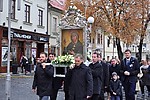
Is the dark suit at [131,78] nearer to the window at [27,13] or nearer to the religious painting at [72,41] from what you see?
the religious painting at [72,41]

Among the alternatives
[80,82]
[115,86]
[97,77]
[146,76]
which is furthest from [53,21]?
[80,82]

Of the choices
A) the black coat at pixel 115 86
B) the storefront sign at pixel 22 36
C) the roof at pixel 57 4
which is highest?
the roof at pixel 57 4

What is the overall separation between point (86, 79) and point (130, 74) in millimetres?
3564

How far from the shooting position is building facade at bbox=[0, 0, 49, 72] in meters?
30.6

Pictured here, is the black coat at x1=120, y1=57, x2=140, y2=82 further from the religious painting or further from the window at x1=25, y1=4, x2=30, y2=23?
the window at x1=25, y1=4, x2=30, y2=23

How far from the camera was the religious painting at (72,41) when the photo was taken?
52.3 feet

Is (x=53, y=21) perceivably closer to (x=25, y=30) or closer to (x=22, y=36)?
(x=25, y=30)

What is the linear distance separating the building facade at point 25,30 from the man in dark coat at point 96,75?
2044cm

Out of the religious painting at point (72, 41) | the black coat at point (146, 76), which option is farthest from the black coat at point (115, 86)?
the religious painting at point (72, 41)

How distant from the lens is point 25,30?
33969 mm

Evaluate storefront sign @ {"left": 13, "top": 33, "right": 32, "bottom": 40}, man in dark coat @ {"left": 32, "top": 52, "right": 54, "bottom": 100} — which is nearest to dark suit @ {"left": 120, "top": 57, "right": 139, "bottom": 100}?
man in dark coat @ {"left": 32, "top": 52, "right": 54, "bottom": 100}

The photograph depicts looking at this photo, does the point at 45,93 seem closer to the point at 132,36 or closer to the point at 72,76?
the point at 72,76

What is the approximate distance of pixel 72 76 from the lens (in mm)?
8617

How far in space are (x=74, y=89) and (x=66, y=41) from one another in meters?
7.99
